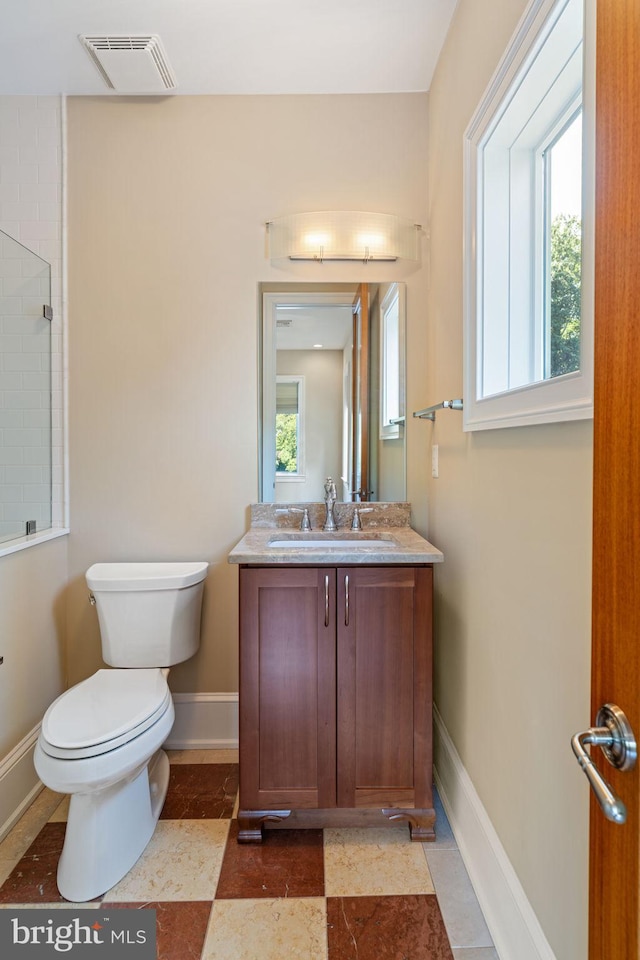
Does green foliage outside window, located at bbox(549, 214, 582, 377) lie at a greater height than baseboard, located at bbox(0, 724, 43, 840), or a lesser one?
greater

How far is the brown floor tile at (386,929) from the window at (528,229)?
128cm

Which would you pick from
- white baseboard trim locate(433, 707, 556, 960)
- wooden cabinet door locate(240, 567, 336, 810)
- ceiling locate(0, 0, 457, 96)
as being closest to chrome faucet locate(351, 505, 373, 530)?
wooden cabinet door locate(240, 567, 336, 810)

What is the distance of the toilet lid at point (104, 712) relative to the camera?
1.33 metres

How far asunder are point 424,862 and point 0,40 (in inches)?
120

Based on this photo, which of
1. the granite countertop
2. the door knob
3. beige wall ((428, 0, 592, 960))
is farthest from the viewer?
the granite countertop

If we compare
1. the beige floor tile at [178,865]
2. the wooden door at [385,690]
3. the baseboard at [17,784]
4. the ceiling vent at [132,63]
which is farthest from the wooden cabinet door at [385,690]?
the ceiling vent at [132,63]

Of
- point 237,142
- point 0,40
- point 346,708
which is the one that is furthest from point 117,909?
point 0,40

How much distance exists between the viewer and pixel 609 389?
553 mm

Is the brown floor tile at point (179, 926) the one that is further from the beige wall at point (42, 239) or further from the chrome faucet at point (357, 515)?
the chrome faucet at point (357, 515)

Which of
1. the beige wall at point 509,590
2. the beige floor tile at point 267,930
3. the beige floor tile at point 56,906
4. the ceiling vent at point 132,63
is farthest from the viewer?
the ceiling vent at point 132,63

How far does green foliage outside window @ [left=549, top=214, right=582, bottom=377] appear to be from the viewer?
1.15 m

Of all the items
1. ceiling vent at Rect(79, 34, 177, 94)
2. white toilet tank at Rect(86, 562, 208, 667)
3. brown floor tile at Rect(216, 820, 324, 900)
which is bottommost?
brown floor tile at Rect(216, 820, 324, 900)

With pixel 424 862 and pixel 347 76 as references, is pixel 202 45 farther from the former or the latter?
pixel 424 862

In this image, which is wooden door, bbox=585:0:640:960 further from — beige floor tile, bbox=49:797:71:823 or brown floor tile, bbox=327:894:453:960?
beige floor tile, bbox=49:797:71:823
